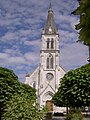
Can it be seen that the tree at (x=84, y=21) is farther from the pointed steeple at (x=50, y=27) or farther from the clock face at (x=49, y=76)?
the pointed steeple at (x=50, y=27)

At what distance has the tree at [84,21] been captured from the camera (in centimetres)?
255

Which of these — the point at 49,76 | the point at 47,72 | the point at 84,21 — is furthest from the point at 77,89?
the point at 47,72

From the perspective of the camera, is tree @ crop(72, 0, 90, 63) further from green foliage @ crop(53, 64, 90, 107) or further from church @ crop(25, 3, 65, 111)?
church @ crop(25, 3, 65, 111)

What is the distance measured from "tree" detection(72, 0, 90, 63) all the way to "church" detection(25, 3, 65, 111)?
209ft

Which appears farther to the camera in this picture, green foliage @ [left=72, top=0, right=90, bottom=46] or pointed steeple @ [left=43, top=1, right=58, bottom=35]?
pointed steeple @ [left=43, top=1, right=58, bottom=35]

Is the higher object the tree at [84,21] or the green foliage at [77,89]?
the green foliage at [77,89]

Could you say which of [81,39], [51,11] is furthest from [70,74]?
[51,11]

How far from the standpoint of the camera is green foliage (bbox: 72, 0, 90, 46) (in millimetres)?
2545

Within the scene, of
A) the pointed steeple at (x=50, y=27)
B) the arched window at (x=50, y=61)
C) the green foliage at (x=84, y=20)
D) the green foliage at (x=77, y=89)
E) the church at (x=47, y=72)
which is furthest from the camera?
the pointed steeple at (x=50, y=27)

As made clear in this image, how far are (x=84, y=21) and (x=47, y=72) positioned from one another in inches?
2642

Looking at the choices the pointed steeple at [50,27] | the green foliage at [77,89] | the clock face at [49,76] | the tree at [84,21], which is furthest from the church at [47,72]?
the tree at [84,21]

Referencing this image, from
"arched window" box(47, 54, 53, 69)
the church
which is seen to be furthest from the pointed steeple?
"arched window" box(47, 54, 53, 69)

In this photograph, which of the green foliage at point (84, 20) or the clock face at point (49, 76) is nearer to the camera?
the green foliage at point (84, 20)

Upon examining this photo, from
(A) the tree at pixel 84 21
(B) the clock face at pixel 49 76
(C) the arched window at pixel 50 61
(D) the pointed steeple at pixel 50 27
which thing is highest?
(D) the pointed steeple at pixel 50 27
